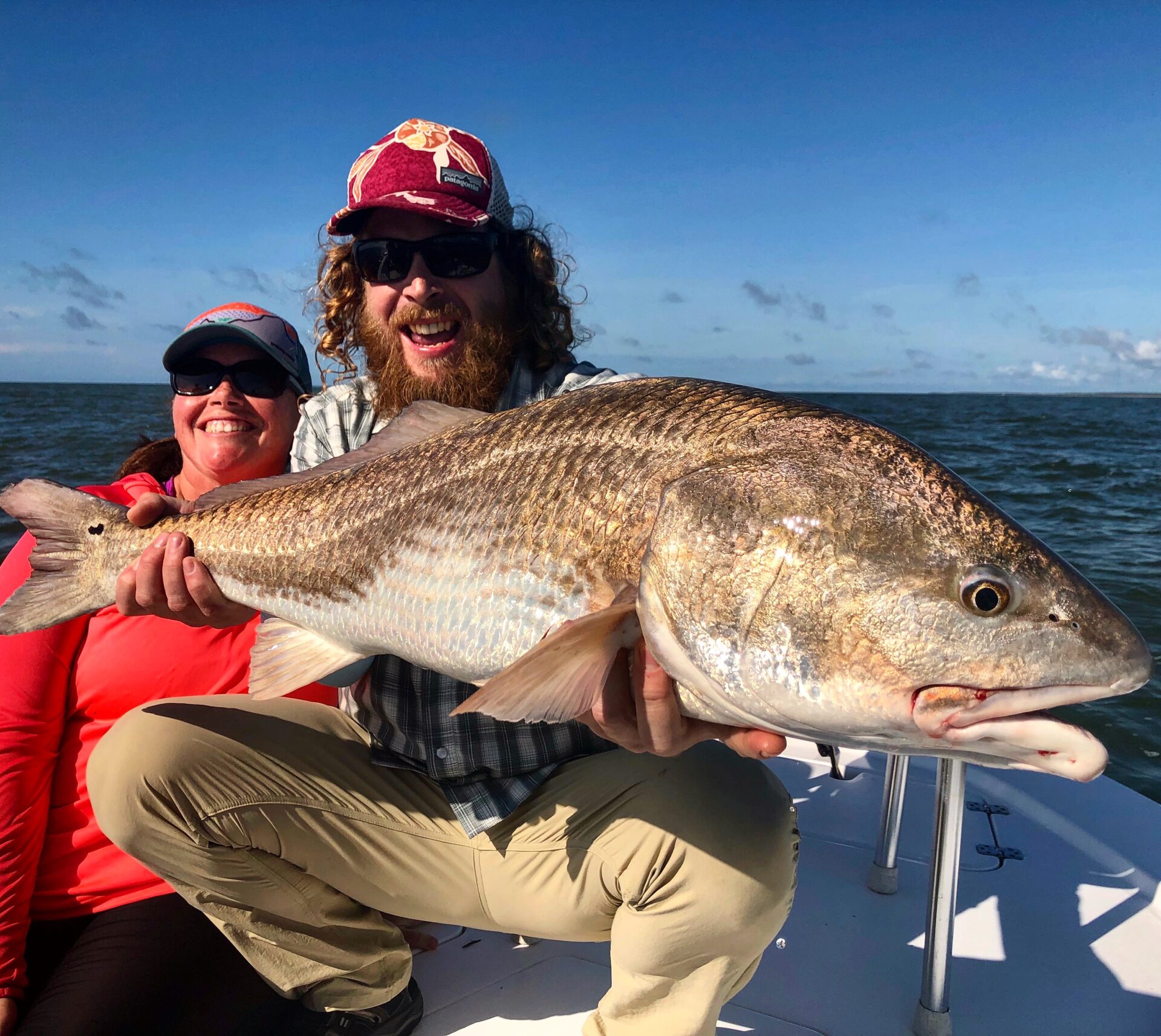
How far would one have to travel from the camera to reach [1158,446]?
35.8 m

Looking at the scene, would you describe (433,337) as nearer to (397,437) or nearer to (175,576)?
(397,437)

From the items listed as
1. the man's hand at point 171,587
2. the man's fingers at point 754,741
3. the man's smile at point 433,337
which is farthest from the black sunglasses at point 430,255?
the man's fingers at point 754,741

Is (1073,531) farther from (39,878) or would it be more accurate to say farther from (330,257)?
(39,878)

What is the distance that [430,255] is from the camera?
348 centimetres

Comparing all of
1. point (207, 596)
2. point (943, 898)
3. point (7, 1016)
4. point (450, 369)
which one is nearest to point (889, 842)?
point (943, 898)

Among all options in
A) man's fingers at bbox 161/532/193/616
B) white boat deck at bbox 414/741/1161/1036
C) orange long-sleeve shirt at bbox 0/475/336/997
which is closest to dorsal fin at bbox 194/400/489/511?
man's fingers at bbox 161/532/193/616

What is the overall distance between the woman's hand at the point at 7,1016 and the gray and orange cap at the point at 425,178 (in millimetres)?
3003

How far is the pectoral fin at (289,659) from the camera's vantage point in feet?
8.75

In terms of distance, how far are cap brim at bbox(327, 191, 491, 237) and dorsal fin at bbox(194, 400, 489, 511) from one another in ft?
3.25

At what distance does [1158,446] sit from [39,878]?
4249cm

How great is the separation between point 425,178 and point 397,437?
125 cm

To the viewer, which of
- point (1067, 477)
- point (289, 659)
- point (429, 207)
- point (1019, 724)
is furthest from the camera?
point (1067, 477)

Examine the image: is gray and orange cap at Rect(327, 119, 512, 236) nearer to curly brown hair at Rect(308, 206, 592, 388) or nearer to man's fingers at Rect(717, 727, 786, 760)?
curly brown hair at Rect(308, 206, 592, 388)

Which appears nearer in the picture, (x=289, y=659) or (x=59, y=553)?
(x=289, y=659)
